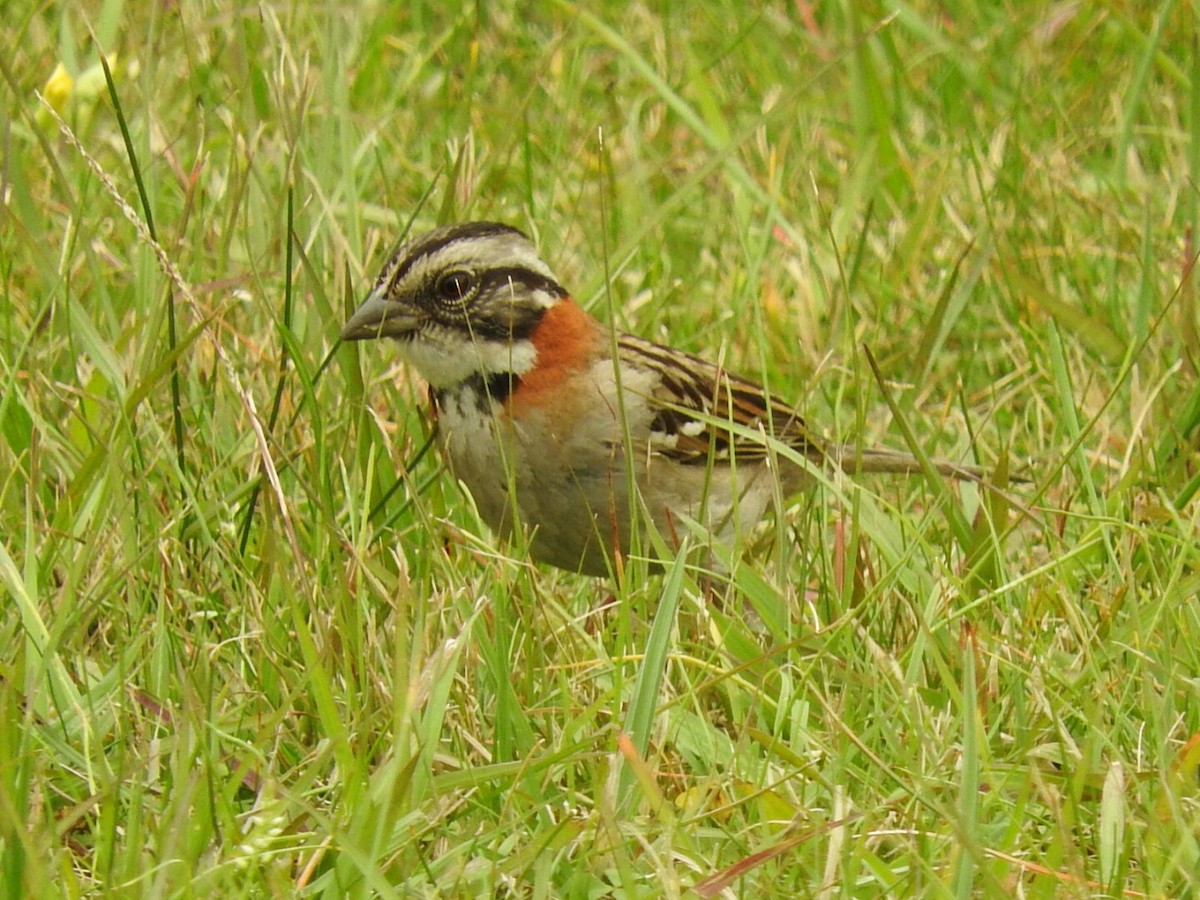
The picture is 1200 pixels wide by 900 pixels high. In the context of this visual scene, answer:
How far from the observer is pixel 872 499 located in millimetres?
3857

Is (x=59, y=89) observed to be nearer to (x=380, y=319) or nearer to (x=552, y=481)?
(x=380, y=319)

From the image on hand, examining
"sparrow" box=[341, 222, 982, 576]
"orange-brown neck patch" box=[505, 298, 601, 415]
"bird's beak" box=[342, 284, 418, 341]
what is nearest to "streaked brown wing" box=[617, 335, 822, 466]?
"sparrow" box=[341, 222, 982, 576]

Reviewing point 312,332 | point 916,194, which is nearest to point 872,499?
point 312,332

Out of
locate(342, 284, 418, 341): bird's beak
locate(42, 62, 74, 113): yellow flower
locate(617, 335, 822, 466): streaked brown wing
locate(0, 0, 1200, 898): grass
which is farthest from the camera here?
locate(42, 62, 74, 113): yellow flower

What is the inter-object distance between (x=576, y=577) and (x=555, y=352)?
1.84 feet

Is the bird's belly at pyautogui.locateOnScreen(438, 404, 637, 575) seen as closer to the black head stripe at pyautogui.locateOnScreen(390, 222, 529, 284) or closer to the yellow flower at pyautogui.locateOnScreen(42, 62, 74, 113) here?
the black head stripe at pyautogui.locateOnScreen(390, 222, 529, 284)

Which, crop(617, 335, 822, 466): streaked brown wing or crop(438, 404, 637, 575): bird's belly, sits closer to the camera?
crop(438, 404, 637, 575): bird's belly

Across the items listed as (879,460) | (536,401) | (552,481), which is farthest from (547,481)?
(879,460)

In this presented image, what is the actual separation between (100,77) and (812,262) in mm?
2082

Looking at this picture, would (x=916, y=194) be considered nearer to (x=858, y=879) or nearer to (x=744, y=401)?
(x=744, y=401)

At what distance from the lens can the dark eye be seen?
432 centimetres

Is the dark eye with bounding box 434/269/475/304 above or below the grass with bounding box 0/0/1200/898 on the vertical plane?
above

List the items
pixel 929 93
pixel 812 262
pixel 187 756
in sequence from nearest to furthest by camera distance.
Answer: pixel 187 756, pixel 812 262, pixel 929 93

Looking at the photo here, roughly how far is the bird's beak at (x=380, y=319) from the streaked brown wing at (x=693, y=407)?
553 millimetres
